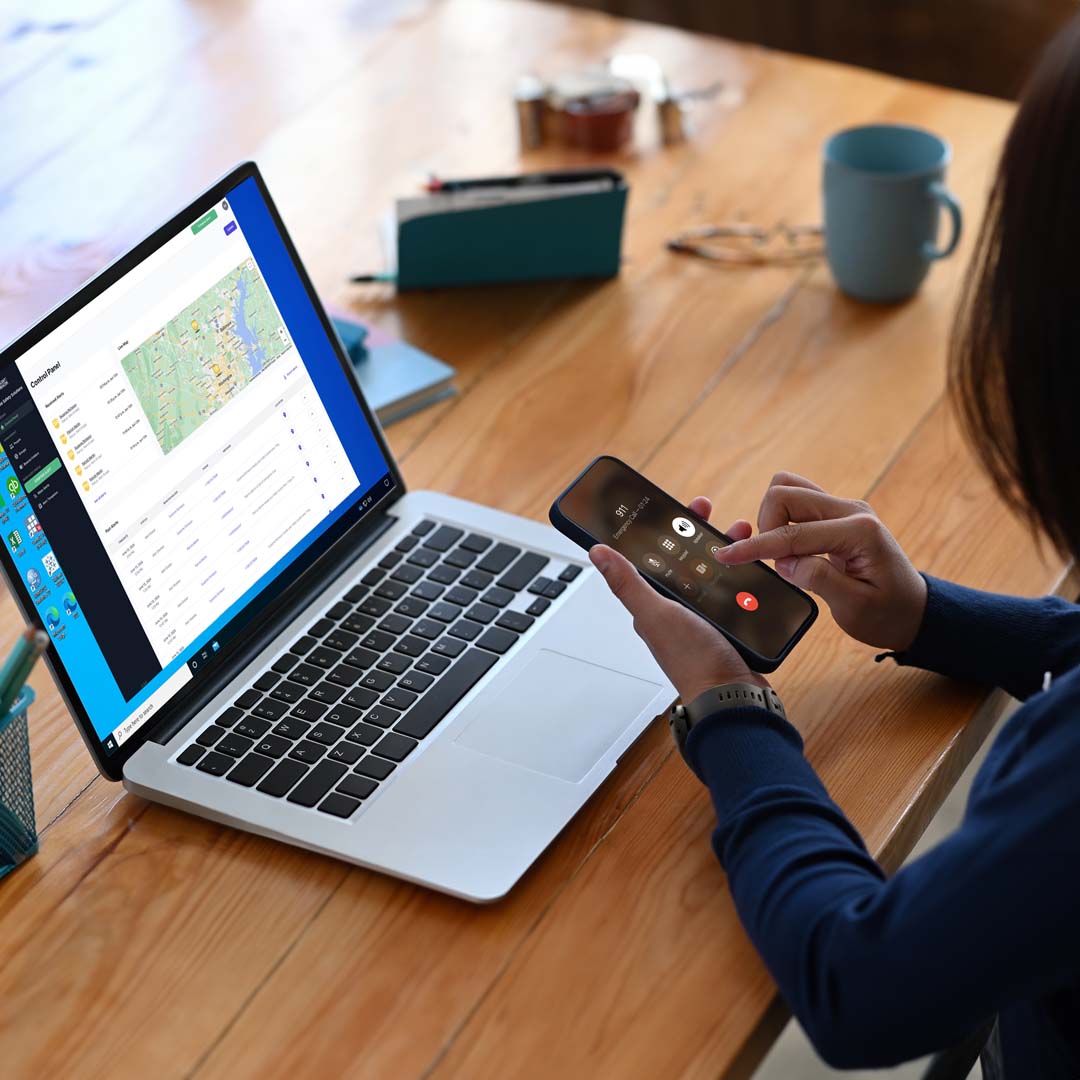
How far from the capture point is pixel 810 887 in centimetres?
75

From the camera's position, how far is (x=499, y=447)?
1.22m

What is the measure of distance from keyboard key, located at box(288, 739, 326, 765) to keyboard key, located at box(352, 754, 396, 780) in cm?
3

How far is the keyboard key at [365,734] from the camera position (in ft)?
2.97

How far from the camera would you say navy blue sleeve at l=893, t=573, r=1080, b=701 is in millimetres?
944

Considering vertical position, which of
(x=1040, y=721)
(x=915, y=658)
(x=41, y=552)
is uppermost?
(x=41, y=552)

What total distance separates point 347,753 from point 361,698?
0.05 metres

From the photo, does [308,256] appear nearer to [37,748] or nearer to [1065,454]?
[37,748]

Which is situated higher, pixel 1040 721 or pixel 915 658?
pixel 1040 721

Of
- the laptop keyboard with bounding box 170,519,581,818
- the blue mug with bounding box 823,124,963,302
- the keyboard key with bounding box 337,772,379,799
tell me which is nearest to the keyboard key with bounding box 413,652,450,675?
the laptop keyboard with bounding box 170,519,581,818

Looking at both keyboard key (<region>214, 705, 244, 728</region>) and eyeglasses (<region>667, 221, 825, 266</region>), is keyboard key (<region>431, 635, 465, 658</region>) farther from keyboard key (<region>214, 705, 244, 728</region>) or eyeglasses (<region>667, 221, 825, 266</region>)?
eyeglasses (<region>667, 221, 825, 266</region>)

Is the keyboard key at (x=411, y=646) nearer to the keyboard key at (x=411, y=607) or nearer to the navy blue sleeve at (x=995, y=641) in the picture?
the keyboard key at (x=411, y=607)

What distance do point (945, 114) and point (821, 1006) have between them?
4.01ft

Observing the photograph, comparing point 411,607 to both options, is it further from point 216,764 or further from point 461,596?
point 216,764

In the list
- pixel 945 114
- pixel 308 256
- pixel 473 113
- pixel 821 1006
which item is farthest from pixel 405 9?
pixel 821 1006
